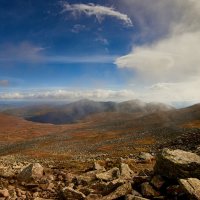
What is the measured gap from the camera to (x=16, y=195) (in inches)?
873

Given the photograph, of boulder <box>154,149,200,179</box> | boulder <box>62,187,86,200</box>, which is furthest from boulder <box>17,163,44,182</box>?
boulder <box>154,149,200,179</box>

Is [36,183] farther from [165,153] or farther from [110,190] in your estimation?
[165,153]

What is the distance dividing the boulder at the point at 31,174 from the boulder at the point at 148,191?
33.5 ft

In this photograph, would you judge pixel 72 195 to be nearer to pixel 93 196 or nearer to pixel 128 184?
pixel 93 196

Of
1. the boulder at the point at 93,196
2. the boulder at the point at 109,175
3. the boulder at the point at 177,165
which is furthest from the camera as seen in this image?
the boulder at the point at 109,175

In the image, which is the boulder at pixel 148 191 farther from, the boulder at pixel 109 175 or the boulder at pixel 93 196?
the boulder at pixel 109 175

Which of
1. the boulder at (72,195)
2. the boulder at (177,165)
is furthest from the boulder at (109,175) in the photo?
the boulder at (177,165)

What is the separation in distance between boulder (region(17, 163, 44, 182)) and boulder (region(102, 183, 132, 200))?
28.8ft

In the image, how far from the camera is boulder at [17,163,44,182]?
2562 cm

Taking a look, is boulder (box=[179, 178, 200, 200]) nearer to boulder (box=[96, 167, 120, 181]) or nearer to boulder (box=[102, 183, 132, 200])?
boulder (box=[102, 183, 132, 200])

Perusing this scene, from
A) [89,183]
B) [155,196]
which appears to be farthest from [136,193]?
→ [89,183]

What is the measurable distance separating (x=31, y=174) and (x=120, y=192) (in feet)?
30.9

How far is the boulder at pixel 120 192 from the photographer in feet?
62.3

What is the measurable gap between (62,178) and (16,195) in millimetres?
5120
